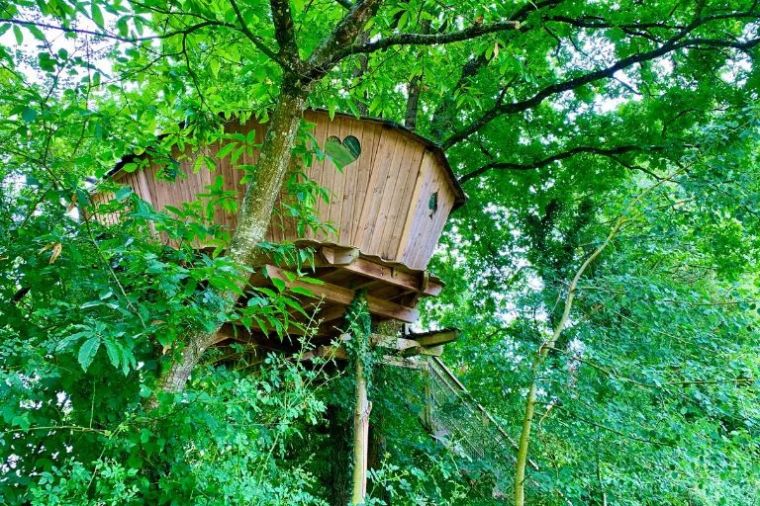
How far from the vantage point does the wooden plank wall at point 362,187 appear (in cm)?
518

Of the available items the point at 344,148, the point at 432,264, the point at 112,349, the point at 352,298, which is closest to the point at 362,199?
the point at 344,148

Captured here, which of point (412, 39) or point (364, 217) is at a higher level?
point (412, 39)

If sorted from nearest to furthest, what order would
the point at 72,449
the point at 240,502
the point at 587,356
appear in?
the point at 72,449
the point at 240,502
the point at 587,356

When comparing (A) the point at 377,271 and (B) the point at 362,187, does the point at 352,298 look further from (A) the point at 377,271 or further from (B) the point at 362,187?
(B) the point at 362,187

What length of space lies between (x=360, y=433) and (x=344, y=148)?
272 cm

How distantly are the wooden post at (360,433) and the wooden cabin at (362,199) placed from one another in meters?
0.82

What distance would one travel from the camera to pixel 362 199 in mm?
5270

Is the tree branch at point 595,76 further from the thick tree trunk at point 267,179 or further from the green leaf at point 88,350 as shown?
the green leaf at point 88,350

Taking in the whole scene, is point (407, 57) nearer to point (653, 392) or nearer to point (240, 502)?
point (240, 502)

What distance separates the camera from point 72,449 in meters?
2.46

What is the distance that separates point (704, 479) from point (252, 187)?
13.7 ft

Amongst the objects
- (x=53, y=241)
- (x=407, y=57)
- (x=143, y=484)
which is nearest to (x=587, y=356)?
(x=407, y=57)

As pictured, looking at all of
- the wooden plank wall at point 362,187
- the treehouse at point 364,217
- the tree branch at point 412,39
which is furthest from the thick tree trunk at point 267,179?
the wooden plank wall at point 362,187

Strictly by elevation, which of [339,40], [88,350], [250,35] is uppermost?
[339,40]
